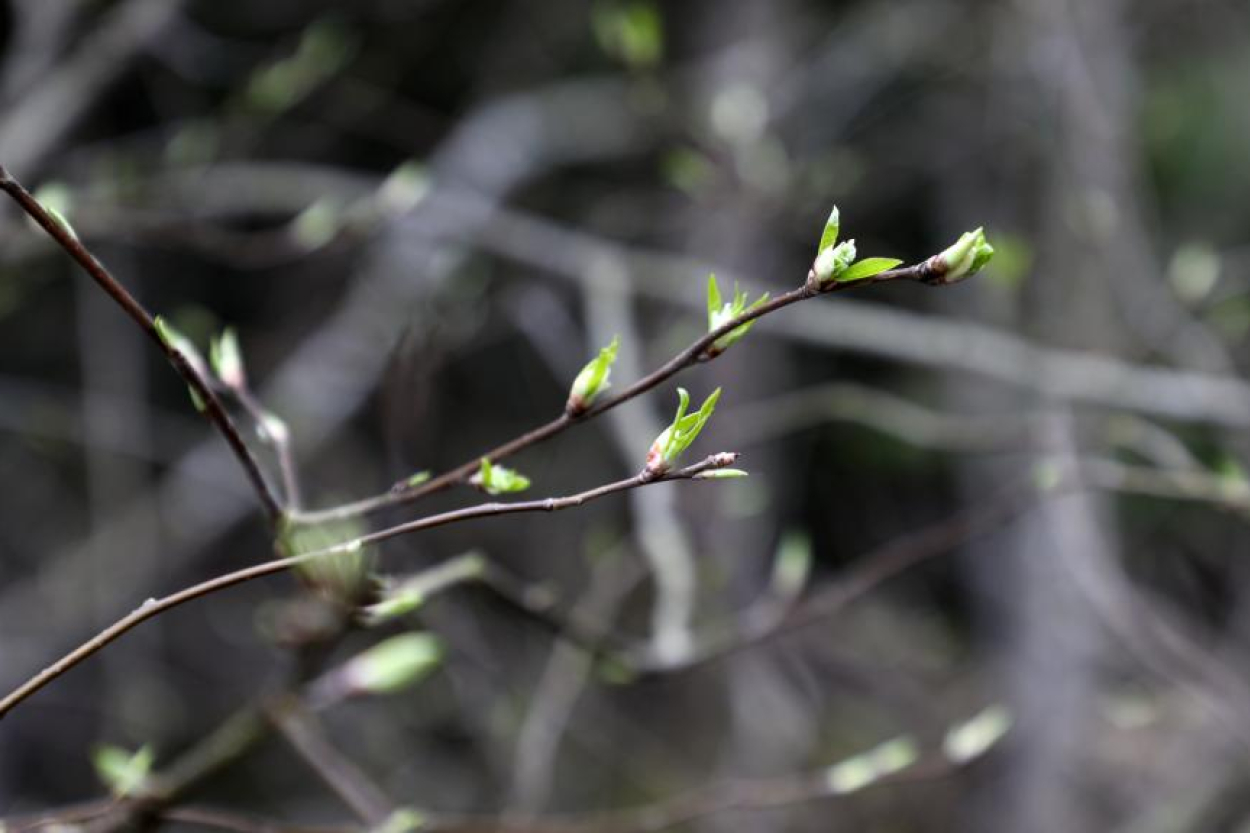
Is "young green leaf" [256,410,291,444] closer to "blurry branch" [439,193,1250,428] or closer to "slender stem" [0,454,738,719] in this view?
"slender stem" [0,454,738,719]

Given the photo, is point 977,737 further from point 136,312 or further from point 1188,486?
point 136,312

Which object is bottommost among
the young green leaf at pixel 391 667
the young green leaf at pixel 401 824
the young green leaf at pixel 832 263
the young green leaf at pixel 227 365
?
the young green leaf at pixel 401 824

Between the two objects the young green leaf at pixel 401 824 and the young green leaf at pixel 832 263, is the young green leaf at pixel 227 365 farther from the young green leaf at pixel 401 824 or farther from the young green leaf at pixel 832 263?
the young green leaf at pixel 832 263

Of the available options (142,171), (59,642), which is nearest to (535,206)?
(142,171)

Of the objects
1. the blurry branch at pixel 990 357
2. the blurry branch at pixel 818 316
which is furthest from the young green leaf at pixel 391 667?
the blurry branch at pixel 990 357

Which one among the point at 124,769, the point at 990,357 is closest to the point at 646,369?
the point at 990,357

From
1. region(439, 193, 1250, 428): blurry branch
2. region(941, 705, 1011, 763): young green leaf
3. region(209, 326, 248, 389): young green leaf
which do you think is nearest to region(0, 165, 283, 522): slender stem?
region(209, 326, 248, 389): young green leaf

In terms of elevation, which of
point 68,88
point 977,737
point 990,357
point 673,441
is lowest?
point 977,737
